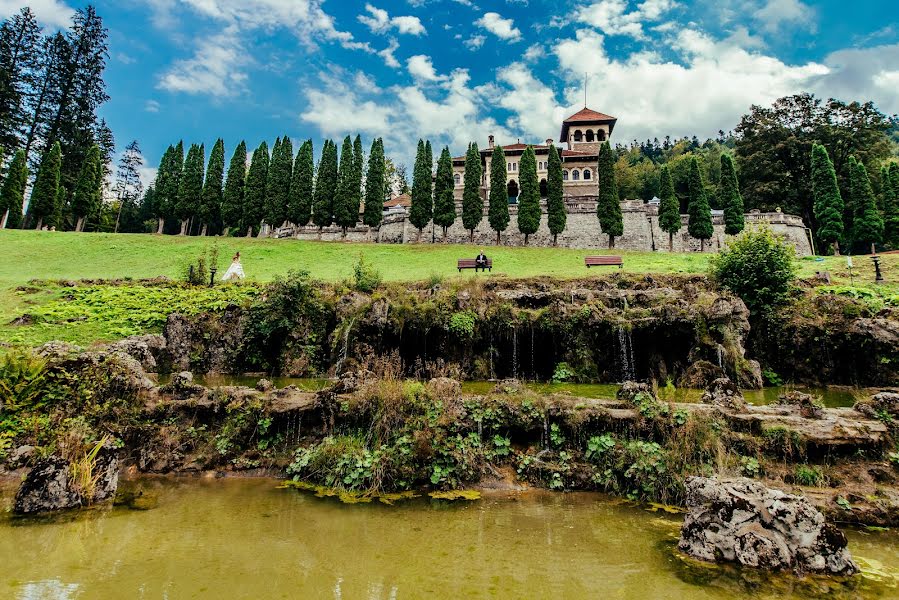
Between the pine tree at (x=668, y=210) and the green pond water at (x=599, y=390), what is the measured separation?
26.0 m

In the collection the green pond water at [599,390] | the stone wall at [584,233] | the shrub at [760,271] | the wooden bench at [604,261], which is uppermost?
the stone wall at [584,233]

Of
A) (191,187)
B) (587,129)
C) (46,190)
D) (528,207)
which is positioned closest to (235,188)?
(191,187)

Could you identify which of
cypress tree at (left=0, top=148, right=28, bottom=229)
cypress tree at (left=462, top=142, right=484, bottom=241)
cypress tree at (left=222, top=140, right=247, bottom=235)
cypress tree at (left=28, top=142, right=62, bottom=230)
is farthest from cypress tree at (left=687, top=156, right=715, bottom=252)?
cypress tree at (left=0, top=148, right=28, bottom=229)

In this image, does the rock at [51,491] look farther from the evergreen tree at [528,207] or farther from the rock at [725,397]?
the evergreen tree at [528,207]

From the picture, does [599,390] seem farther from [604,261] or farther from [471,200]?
[471,200]

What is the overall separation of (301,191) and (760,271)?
1447 inches

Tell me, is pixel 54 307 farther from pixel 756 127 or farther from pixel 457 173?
pixel 756 127

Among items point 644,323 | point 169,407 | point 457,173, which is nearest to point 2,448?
point 169,407

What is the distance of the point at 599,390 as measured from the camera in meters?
13.0

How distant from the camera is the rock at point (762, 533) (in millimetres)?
5109

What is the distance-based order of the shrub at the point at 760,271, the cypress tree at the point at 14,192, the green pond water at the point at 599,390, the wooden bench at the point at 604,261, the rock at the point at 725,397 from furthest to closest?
the cypress tree at the point at 14,192
the wooden bench at the point at 604,261
the shrub at the point at 760,271
the green pond water at the point at 599,390
the rock at the point at 725,397

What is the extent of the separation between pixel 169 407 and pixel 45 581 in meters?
5.11

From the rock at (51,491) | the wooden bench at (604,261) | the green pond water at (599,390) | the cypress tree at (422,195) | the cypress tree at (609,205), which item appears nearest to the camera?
the rock at (51,491)

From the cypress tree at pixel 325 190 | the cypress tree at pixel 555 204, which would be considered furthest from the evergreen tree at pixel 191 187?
the cypress tree at pixel 555 204
